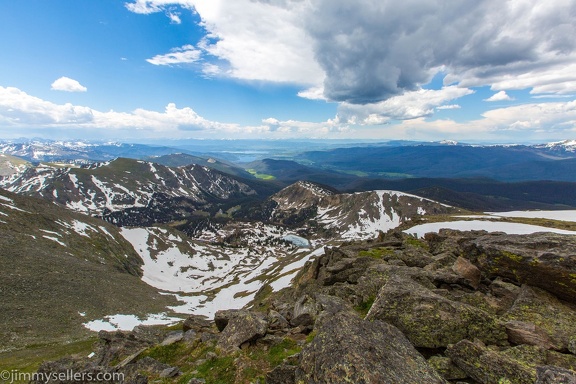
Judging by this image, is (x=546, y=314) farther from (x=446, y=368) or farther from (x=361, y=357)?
(x=361, y=357)

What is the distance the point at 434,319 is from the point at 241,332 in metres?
12.1

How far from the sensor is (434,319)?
42.9 ft

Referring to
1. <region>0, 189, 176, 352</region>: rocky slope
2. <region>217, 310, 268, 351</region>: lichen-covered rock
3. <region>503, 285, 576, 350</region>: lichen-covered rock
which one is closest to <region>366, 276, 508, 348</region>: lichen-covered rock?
<region>503, 285, 576, 350</region>: lichen-covered rock

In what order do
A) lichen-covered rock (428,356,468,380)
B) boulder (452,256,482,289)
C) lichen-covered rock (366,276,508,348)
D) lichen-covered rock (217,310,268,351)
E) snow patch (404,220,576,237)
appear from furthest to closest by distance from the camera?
1. snow patch (404,220,576,237)
2. boulder (452,256,482,289)
3. lichen-covered rock (217,310,268,351)
4. lichen-covered rock (366,276,508,348)
5. lichen-covered rock (428,356,468,380)

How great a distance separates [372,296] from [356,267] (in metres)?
9.55

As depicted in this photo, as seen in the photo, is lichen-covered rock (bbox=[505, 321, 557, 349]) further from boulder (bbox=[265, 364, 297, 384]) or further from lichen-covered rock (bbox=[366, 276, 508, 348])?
boulder (bbox=[265, 364, 297, 384])

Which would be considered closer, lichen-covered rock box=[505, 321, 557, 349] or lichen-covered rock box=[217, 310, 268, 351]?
lichen-covered rock box=[505, 321, 557, 349]

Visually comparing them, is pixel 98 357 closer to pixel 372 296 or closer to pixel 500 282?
pixel 372 296

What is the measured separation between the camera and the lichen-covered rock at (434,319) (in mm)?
12594

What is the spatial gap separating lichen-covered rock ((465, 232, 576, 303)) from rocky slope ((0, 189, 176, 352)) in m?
61.4

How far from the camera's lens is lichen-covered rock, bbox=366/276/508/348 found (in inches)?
496

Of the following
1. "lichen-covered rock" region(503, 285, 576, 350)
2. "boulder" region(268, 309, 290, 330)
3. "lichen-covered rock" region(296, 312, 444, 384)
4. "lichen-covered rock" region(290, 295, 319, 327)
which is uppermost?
"lichen-covered rock" region(296, 312, 444, 384)

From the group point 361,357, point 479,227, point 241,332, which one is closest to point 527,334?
point 361,357

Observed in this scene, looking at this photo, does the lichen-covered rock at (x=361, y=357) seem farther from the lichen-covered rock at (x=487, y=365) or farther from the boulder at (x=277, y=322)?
the boulder at (x=277, y=322)
